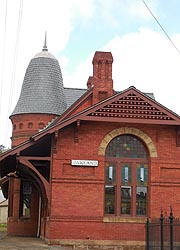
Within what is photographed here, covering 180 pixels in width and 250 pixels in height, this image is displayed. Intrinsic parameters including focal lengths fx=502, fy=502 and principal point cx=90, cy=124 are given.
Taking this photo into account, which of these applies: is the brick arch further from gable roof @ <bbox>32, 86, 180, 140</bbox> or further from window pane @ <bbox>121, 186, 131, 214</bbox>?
window pane @ <bbox>121, 186, 131, 214</bbox>

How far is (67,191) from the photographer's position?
2042 centimetres

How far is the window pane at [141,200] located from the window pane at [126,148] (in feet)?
4.67

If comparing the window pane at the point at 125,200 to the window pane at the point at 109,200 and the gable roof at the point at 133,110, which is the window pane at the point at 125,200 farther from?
the gable roof at the point at 133,110

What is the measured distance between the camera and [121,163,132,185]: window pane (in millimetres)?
20859

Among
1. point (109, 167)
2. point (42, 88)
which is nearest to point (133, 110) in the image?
point (109, 167)

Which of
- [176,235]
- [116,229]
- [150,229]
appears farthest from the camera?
[116,229]

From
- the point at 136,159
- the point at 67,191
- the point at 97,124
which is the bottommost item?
the point at 67,191

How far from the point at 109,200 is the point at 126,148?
2.29m

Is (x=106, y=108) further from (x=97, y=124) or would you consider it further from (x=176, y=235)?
(x=176, y=235)

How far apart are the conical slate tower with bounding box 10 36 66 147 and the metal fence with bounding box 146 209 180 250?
42.5 feet

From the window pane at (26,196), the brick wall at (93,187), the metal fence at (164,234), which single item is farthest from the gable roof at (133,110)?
the window pane at (26,196)

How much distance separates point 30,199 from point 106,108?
9.46 meters

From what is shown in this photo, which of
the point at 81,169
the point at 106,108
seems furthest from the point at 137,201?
the point at 106,108

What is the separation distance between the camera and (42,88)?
2922 cm
